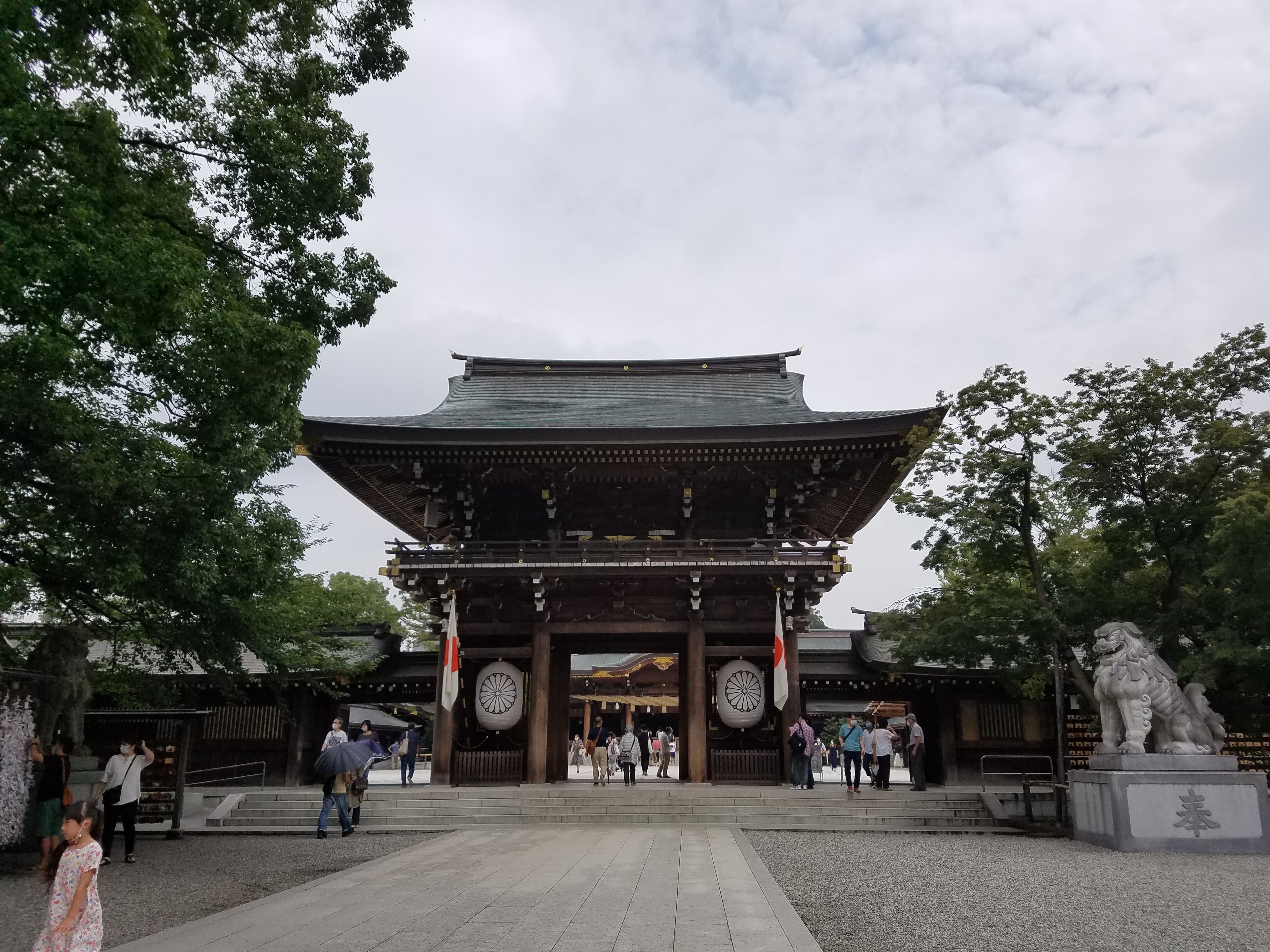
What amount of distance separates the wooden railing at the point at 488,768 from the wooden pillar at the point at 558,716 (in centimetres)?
70

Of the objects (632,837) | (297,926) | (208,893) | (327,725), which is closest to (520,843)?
(632,837)

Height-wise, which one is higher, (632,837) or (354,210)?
(354,210)

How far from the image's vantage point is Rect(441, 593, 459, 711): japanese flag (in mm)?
18297

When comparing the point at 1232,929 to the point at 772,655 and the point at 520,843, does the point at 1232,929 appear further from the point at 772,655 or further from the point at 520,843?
the point at 772,655

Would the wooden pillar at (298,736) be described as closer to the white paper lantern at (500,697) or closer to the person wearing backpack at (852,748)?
the white paper lantern at (500,697)

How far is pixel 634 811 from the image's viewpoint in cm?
1579

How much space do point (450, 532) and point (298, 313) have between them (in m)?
12.7

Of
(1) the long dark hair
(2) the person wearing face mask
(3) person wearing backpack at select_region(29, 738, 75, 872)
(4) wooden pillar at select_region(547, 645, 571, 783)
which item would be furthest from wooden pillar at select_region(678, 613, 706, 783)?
(1) the long dark hair

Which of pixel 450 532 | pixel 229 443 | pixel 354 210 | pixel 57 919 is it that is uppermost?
pixel 354 210

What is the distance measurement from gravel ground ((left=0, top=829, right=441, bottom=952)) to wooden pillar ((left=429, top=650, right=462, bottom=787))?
479 centimetres

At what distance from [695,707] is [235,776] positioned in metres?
11.1

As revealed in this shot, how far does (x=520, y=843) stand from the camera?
41.1 ft

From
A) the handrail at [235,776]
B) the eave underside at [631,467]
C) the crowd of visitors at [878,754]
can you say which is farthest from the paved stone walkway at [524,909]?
the handrail at [235,776]

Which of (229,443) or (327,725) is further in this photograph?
(327,725)
